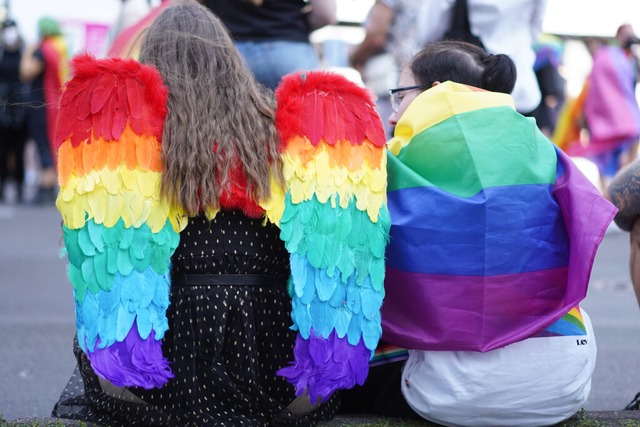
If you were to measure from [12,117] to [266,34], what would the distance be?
661 centimetres

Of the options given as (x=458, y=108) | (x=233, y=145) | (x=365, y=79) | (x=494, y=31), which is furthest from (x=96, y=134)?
(x=365, y=79)

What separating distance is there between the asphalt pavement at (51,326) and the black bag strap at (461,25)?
1458 mm

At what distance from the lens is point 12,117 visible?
412 inches

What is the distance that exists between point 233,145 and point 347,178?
11.1 inches

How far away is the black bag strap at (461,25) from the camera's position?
439cm

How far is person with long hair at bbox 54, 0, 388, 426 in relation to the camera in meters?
2.45

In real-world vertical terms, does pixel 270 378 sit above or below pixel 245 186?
below

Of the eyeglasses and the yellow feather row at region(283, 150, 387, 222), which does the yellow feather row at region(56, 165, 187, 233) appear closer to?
the yellow feather row at region(283, 150, 387, 222)

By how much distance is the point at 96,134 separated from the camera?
8.04 feet

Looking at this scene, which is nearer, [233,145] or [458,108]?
[233,145]

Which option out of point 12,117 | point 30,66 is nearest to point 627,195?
point 30,66

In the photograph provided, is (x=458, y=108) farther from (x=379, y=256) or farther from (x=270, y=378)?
(x=270, y=378)

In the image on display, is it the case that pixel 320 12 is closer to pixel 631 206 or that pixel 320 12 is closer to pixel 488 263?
pixel 631 206

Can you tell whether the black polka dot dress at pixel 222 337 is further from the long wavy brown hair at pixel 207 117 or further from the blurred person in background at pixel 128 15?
the blurred person in background at pixel 128 15
